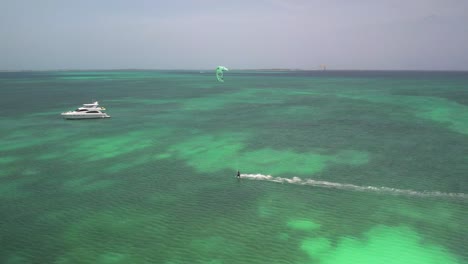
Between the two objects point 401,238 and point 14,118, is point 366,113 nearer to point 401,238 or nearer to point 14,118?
point 401,238

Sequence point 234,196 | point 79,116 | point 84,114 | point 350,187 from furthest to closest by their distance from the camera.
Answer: point 84,114
point 79,116
point 350,187
point 234,196

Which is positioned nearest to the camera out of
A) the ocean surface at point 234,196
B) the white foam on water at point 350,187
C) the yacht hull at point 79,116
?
the ocean surface at point 234,196

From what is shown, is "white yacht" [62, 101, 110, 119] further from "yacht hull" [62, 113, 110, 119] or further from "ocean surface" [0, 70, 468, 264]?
"ocean surface" [0, 70, 468, 264]

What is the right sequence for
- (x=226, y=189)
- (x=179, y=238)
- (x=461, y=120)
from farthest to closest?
(x=461, y=120) → (x=226, y=189) → (x=179, y=238)

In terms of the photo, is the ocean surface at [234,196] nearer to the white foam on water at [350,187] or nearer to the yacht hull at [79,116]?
the white foam on water at [350,187]

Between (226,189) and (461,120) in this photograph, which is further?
(461,120)

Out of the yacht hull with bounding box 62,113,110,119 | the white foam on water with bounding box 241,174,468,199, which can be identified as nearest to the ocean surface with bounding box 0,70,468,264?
the white foam on water with bounding box 241,174,468,199

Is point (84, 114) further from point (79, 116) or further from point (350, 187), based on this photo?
point (350, 187)

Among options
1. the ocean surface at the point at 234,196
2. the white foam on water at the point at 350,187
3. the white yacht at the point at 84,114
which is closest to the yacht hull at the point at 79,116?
the white yacht at the point at 84,114

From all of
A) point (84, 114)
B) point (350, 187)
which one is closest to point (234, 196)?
point (350, 187)

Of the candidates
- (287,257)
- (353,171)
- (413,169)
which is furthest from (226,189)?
(413,169)

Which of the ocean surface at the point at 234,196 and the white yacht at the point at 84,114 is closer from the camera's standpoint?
the ocean surface at the point at 234,196
